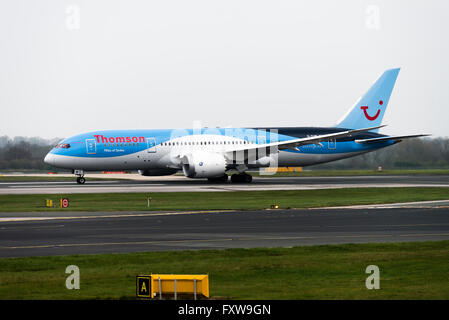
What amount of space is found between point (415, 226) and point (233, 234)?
7.62 metres

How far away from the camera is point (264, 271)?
18.1 meters

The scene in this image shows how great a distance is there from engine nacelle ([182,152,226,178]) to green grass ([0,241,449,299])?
3822 cm

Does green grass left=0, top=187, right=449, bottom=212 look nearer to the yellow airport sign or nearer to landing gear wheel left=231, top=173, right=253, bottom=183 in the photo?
landing gear wheel left=231, top=173, right=253, bottom=183

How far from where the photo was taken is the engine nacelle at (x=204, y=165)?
60.4 meters

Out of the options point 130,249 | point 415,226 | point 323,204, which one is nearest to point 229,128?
point 323,204

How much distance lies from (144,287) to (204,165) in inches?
1835

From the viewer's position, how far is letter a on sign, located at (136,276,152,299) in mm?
13938

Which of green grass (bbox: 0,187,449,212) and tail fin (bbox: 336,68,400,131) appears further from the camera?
tail fin (bbox: 336,68,400,131)

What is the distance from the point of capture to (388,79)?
71562 millimetres

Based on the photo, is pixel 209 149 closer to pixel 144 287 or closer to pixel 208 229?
pixel 208 229

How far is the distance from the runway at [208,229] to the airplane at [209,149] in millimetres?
25832

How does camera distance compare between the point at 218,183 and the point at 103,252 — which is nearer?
the point at 103,252

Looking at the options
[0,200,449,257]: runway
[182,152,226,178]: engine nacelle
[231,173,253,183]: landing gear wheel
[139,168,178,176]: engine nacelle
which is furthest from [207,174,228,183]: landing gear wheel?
[0,200,449,257]: runway
